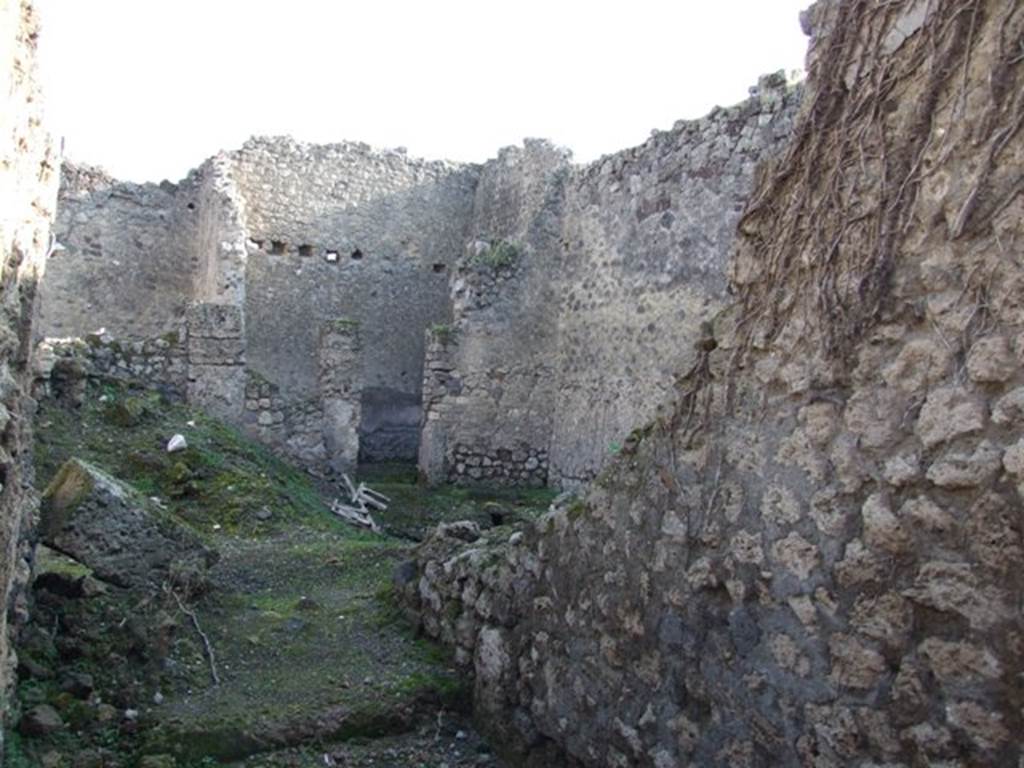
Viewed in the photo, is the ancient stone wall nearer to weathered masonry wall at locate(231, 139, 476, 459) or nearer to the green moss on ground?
weathered masonry wall at locate(231, 139, 476, 459)

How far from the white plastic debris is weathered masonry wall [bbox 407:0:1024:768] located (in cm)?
582

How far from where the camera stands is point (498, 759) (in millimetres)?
4402

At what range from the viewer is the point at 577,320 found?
1146cm

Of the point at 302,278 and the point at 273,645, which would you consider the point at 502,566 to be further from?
the point at 302,278

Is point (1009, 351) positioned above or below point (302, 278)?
below

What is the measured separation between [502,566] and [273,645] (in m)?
1.47

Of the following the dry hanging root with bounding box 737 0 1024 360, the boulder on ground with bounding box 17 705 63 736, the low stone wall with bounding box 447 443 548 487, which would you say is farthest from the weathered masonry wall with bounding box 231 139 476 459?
the dry hanging root with bounding box 737 0 1024 360

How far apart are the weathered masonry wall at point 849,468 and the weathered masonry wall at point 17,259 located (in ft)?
7.17

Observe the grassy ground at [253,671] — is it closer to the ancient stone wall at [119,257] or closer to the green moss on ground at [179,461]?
the green moss on ground at [179,461]

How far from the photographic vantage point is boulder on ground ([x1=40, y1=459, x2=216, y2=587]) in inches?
211

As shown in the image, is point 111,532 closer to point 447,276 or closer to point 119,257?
point 447,276

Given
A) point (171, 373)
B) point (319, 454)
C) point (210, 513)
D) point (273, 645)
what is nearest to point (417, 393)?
point (319, 454)

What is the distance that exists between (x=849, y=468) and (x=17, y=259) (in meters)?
3.13

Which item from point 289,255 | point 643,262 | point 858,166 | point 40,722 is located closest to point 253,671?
point 40,722
